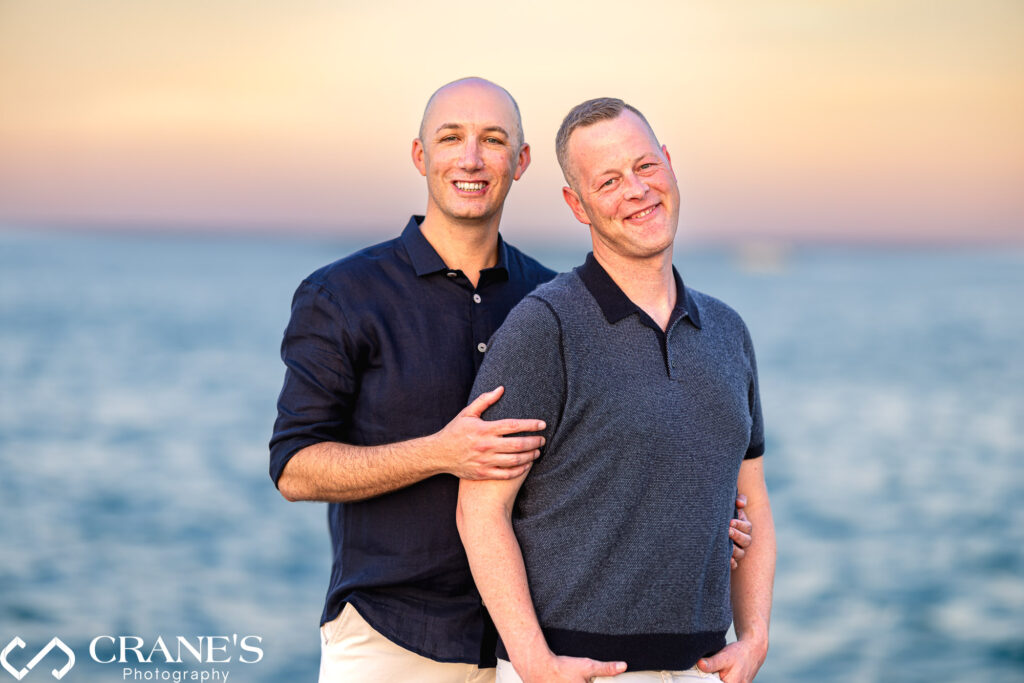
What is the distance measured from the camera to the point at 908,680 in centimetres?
747

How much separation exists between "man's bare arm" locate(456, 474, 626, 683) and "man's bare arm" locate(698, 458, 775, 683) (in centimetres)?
45

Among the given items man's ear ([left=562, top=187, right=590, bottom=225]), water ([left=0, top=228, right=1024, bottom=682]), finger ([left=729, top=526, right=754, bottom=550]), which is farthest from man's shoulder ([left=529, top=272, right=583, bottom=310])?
water ([left=0, top=228, right=1024, bottom=682])

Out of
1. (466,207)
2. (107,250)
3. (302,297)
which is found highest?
(107,250)

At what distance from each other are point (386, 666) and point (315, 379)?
0.73 metres

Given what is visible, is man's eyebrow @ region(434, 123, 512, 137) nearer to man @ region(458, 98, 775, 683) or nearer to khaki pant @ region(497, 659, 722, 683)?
man @ region(458, 98, 775, 683)

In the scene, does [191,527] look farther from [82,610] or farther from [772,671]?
[772,671]

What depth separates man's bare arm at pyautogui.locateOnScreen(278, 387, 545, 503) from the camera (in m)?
1.97

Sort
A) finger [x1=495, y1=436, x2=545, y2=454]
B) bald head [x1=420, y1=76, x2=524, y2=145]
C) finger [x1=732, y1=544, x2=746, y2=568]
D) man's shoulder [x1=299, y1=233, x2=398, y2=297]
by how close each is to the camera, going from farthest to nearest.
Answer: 1. bald head [x1=420, y1=76, x2=524, y2=145]
2. man's shoulder [x1=299, y1=233, x2=398, y2=297]
3. finger [x1=732, y1=544, x2=746, y2=568]
4. finger [x1=495, y1=436, x2=545, y2=454]

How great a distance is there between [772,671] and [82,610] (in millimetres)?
5319

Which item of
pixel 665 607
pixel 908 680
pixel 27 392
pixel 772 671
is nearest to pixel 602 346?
pixel 665 607

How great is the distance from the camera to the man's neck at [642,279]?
2168mm

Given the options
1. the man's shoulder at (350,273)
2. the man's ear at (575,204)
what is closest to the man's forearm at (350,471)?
the man's shoulder at (350,273)

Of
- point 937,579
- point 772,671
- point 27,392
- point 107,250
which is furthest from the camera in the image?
point 107,250

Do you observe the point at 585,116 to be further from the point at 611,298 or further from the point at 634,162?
the point at 611,298
